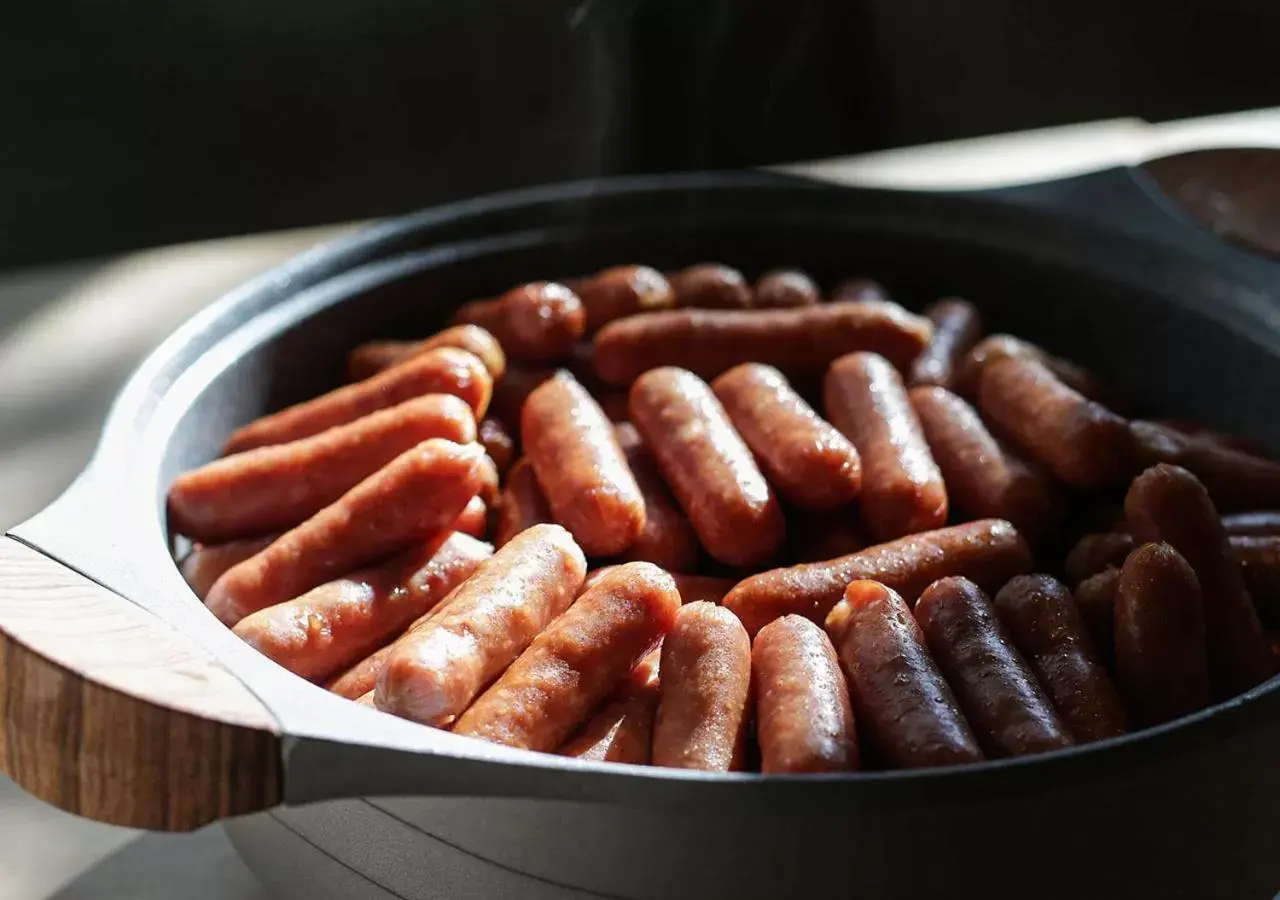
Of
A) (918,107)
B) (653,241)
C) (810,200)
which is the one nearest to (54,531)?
(653,241)

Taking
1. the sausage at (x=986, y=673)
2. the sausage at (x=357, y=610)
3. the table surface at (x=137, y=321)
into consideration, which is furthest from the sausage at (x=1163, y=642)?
the table surface at (x=137, y=321)

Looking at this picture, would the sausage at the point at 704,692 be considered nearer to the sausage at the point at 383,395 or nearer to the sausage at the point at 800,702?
the sausage at the point at 800,702

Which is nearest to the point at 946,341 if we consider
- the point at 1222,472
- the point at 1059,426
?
the point at 1059,426

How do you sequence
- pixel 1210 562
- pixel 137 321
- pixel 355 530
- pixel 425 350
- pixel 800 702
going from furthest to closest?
pixel 137 321
pixel 425 350
pixel 355 530
pixel 1210 562
pixel 800 702

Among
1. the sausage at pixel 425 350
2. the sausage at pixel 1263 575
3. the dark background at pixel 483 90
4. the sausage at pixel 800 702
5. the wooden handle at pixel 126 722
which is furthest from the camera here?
the dark background at pixel 483 90

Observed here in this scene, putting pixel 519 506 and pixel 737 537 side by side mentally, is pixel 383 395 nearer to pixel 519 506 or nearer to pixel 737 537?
pixel 519 506

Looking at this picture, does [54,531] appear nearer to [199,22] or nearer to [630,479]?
[630,479]
